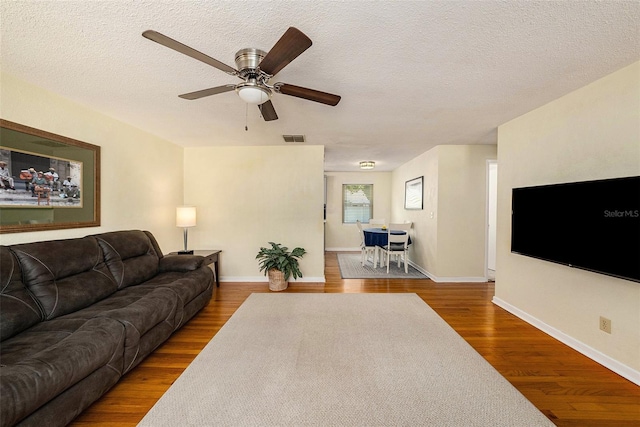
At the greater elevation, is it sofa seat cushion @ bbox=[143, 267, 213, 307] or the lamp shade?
the lamp shade

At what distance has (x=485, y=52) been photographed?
191cm

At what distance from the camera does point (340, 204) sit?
27.2 ft

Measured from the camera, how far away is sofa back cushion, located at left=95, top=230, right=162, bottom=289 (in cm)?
277

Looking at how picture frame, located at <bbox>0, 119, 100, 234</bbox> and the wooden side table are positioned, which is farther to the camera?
the wooden side table

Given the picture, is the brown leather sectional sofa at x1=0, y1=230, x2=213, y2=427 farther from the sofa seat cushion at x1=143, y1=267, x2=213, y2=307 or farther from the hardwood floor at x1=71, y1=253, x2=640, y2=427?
the hardwood floor at x1=71, y1=253, x2=640, y2=427

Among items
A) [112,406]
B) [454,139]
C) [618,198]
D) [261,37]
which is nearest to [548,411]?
[618,198]

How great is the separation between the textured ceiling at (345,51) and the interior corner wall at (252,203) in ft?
5.32

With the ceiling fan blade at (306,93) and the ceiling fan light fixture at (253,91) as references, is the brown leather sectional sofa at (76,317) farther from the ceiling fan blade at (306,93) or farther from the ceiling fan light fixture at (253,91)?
the ceiling fan blade at (306,93)

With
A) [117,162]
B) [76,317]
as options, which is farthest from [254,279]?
[76,317]

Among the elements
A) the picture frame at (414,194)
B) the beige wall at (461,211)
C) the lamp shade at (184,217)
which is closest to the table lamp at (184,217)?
the lamp shade at (184,217)

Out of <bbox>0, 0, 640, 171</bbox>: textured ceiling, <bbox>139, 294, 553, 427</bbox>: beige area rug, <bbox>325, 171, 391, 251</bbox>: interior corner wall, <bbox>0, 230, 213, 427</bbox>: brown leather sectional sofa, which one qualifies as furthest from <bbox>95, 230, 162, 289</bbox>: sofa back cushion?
<bbox>325, 171, 391, 251</bbox>: interior corner wall

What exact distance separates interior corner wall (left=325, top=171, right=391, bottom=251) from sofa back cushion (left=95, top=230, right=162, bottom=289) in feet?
17.9

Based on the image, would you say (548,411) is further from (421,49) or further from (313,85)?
(313,85)

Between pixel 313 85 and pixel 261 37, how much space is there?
0.74 metres
